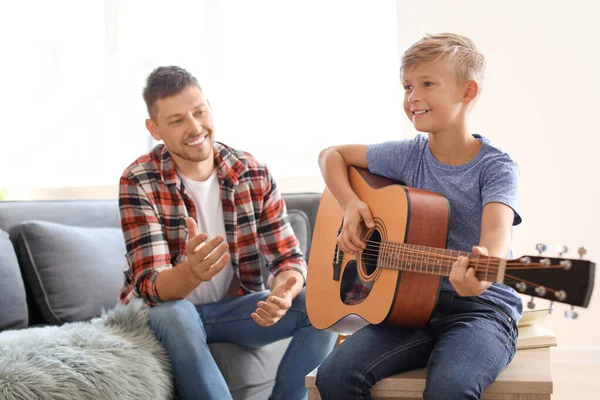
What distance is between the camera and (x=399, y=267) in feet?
4.83

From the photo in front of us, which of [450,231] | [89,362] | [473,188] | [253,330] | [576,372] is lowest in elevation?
[576,372]

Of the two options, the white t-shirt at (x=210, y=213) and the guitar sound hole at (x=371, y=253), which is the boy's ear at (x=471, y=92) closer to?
the guitar sound hole at (x=371, y=253)

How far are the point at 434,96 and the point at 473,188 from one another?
232 millimetres

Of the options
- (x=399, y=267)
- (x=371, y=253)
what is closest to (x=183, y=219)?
(x=371, y=253)

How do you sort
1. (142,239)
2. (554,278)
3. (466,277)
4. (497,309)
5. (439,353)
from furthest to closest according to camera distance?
(142,239) < (497,309) < (439,353) < (466,277) < (554,278)

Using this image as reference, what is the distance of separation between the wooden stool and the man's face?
792mm

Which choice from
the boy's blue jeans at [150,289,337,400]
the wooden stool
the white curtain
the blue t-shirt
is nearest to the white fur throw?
the boy's blue jeans at [150,289,337,400]

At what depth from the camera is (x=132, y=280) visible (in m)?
1.98

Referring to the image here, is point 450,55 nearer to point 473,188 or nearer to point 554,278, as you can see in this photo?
point 473,188

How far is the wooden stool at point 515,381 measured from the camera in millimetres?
1381

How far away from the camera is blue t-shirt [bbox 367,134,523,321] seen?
152 cm

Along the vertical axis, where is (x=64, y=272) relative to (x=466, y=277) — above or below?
below

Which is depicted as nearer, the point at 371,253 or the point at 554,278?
the point at 554,278

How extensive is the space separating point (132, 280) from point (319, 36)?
5.94ft
